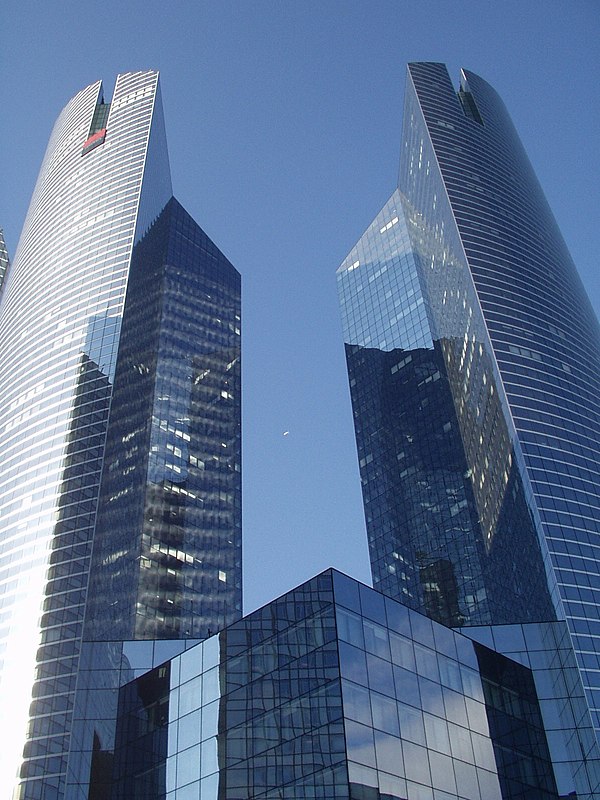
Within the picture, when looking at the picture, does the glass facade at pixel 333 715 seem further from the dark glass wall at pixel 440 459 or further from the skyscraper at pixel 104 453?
the dark glass wall at pixel 440 459

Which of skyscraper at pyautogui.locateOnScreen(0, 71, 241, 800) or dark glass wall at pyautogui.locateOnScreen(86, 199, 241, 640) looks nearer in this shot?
skyscraper at pyautogui.locateOnScreen(0, 71, 241, 800)

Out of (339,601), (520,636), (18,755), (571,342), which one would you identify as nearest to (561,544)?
(520,636)

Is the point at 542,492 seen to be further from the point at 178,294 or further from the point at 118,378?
the point at 178,294

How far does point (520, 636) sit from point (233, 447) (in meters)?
99.4

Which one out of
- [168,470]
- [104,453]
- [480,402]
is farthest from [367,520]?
[104,453]

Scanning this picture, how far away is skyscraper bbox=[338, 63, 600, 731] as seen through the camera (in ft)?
379

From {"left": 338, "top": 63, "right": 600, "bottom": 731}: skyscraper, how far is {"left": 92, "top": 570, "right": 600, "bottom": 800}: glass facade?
74.1ft

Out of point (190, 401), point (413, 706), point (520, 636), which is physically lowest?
point (413, 706)

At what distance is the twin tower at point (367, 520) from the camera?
60.8 m

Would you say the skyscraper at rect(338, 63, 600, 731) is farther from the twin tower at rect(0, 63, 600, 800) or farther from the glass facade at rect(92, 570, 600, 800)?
the glass facade at rect(92, 570, 600, 800)

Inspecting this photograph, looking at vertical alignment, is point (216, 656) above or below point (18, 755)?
below

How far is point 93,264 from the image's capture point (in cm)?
17150

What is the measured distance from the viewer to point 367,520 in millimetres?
172250

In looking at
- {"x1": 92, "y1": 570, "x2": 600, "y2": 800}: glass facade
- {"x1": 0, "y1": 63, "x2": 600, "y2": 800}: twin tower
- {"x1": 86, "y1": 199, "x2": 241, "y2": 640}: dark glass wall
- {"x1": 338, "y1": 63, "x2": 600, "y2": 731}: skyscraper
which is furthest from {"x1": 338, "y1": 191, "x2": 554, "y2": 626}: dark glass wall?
{"x1": 92, "y1": 570, "x2": 600, "y2": 800}: glass facade
